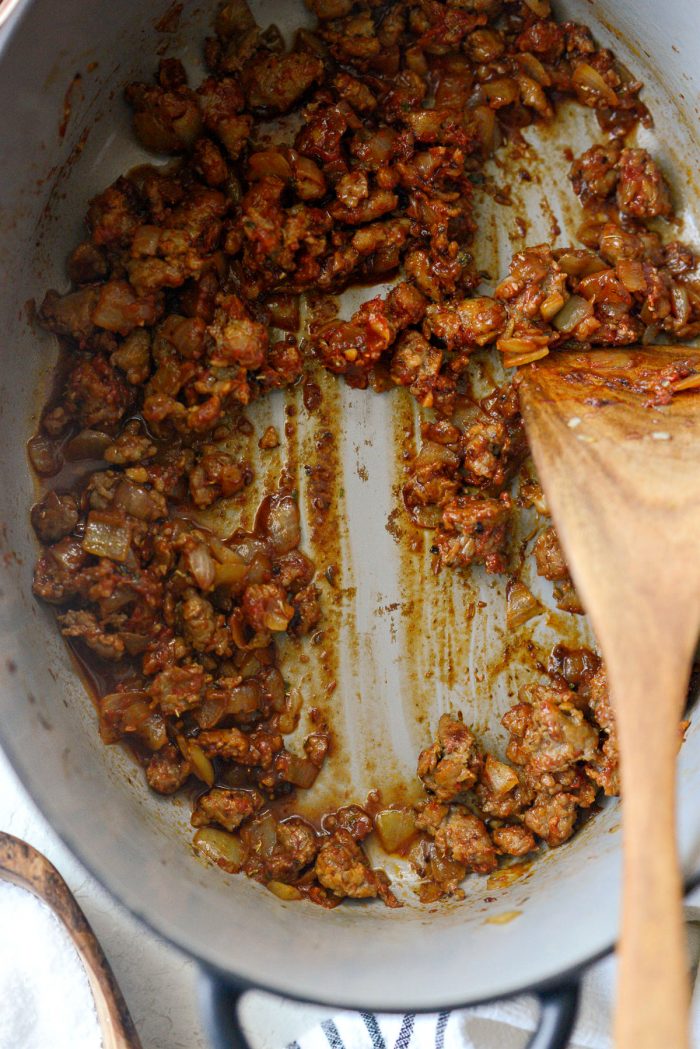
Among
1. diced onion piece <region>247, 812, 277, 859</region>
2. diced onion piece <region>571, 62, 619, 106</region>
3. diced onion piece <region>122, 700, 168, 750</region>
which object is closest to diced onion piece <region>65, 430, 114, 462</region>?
diced onion piece <region>122, 700, 168, 750</region>

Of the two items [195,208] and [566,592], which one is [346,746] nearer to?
[566,592]

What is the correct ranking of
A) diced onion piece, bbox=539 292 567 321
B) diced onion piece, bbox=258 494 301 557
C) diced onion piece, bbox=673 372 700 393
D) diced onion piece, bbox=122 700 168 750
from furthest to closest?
diced onion piece, bbox=258 494 301 557
diced onion piece, bbox=539 292 567 321
diced onion piece, bbox=122 700 168 750
diced onion piece, bbox=673 372 700 393

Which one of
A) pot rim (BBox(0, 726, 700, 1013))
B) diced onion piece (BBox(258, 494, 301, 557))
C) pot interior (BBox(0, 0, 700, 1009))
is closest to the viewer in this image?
pot rim (BBox(0, 726, 700, 1013))

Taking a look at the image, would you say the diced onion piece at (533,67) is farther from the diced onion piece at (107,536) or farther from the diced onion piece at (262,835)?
the diced onion piece at (262,835)

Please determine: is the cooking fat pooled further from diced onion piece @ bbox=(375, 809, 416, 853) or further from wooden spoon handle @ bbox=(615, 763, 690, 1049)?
wooden spoon handle @ bbox=(615, 763, 690, 1049)

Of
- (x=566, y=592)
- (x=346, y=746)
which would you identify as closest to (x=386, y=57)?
(x=566, y=592)

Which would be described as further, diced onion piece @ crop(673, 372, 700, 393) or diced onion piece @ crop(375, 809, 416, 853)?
diced onion piece @ crop(375, 809, 416, 853)

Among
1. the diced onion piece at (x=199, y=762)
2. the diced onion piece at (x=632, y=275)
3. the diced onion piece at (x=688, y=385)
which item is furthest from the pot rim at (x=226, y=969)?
the diced onion piece at (x=632, y=275)
